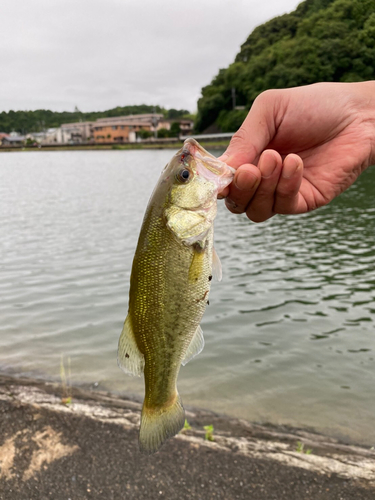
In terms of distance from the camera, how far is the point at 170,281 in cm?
247

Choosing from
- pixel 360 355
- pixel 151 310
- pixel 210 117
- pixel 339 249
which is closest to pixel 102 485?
pixel 151 310

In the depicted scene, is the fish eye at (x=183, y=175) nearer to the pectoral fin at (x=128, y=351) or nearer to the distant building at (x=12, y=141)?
the pectoral fin at (x=128, y=351)

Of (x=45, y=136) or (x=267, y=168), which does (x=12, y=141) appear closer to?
(x=45, y=136)

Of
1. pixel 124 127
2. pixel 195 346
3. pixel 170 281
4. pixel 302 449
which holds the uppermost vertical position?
pixel 124 127

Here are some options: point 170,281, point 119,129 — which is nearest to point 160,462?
point 170,281

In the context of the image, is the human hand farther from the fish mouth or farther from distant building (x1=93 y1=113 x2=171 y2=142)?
Result: distant building (x1=93 y1=113 x2=171 y2=142)

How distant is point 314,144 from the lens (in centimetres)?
356

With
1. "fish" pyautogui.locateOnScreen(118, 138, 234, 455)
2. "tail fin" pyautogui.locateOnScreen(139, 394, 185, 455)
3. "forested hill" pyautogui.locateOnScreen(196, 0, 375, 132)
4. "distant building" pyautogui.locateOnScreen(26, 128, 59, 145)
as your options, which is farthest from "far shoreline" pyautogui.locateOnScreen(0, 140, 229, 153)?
"tail fin" pyautogui.locateOnScreen(139, 394, 185, 455)

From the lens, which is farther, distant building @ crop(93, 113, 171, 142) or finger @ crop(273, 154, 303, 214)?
distant building @ crop(93, 113, 171, 142)

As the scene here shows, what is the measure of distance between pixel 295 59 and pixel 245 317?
8614 centimetres

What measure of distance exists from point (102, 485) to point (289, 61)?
9290cm

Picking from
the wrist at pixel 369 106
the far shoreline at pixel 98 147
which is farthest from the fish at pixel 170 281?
the far shoreline at pixel 98 147

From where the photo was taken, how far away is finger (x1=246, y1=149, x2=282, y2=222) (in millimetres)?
2730

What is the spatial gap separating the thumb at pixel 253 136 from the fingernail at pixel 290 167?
1.16ft
